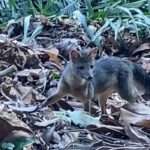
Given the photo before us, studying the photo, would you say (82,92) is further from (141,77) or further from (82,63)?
(141,77)

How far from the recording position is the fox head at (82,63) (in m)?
5.85

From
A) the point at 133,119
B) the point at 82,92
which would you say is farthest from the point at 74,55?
the point at 133,119

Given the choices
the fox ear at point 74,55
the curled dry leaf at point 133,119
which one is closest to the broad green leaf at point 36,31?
the fox ear at point 74,55

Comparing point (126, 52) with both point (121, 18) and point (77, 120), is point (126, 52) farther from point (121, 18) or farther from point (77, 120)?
point (77, 120)

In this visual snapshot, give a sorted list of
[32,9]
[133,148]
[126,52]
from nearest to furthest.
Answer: [133,148], [126,52], [32,9]

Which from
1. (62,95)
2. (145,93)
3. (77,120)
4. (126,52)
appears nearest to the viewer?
(77,120)

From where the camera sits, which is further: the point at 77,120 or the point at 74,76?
the point at 74,76

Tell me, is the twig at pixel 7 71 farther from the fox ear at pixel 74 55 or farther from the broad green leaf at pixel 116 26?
the broad green leaf at pixel 116 26

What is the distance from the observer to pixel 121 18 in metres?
8.34

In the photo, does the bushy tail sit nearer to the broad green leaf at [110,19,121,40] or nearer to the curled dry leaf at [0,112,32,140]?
the broad green leaf at [110,19,121,40]

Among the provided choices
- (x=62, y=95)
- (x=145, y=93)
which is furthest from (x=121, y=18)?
(x=62, y=95)

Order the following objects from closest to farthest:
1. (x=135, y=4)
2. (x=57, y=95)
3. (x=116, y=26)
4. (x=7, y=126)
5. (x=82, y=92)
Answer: (x=7, y=126), (x=57, y=95), (x=82, y=92), (x=116, y=26), (x=135, y=4)

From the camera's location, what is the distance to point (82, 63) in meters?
5.91

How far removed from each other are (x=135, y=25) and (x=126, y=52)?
0.38 meters
